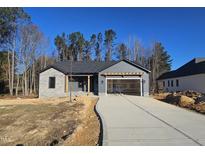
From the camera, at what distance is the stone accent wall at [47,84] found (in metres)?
25.8

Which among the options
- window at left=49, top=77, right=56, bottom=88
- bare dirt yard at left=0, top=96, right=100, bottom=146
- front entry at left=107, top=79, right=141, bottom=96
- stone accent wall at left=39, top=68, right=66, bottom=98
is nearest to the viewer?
bare dirt yard at left=0, top=96, right=100, bottom=146

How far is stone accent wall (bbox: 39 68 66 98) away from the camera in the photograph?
84.7 ft

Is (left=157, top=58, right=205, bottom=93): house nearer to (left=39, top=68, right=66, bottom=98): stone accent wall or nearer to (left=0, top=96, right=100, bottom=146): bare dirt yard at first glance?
(left=39, top=68, right=66, bottom=98): stone accent wall

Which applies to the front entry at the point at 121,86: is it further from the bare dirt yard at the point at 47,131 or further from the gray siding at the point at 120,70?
the bare dirt yard at the point at 47,131

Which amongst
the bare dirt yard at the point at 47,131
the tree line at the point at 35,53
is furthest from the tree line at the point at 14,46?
the bare dirt yard at the point at 47,131

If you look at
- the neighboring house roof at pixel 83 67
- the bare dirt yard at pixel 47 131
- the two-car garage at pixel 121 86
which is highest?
the neighboring house roof at pixel 83 67

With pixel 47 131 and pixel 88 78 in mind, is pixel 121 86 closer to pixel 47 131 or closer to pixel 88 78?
pixel 88 78

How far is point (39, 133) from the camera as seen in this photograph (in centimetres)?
910

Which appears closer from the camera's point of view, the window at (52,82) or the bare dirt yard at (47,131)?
the bare dirt yard at (47,131)

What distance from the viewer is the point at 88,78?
2612 cm

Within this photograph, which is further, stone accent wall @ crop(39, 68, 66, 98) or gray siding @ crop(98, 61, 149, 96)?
stone accent wall @ crop(39, 68, 66, 98)

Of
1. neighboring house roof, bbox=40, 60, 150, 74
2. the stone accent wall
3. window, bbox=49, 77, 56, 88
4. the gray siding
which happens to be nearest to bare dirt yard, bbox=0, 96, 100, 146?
the gray siding
